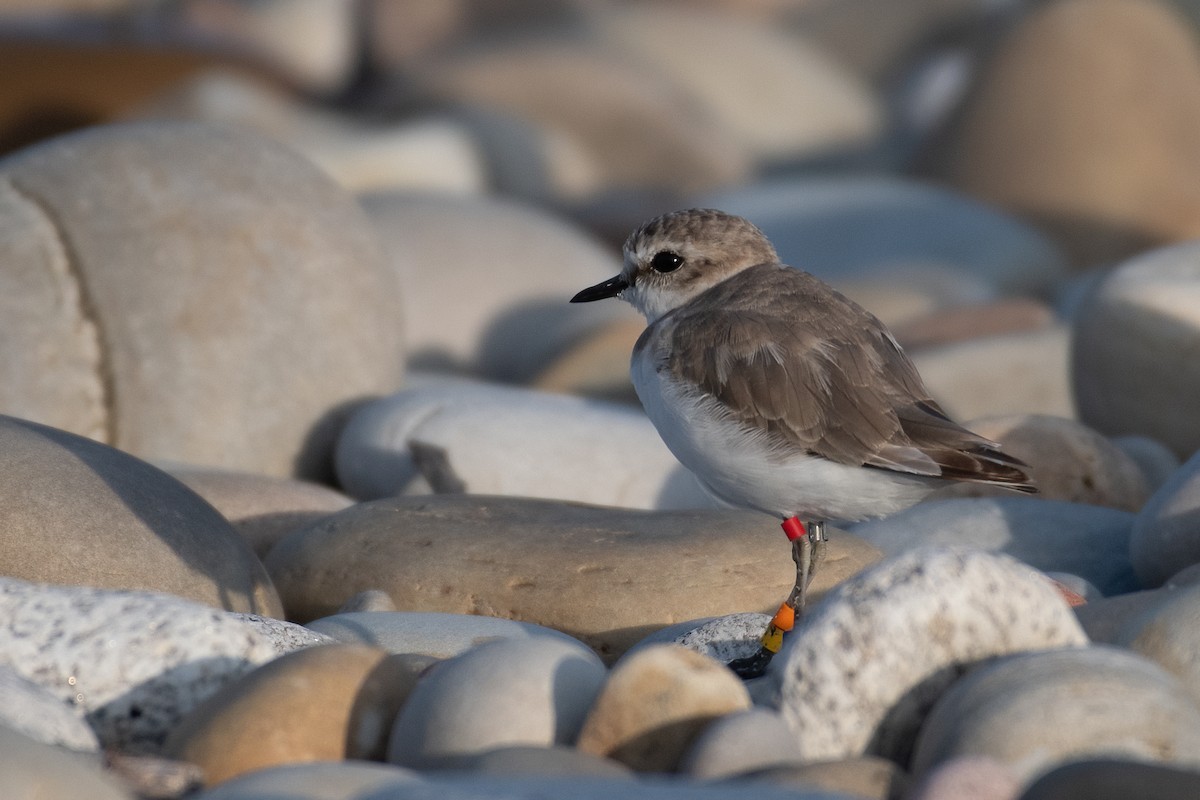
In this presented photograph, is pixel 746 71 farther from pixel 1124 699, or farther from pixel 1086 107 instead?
pixel 1124 699

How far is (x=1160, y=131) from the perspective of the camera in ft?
45.2

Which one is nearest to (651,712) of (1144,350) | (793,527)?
(793,527)

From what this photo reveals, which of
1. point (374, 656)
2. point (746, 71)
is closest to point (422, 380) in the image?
point (374, 656)

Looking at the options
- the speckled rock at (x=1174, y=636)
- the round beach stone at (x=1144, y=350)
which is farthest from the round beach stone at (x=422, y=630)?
the round beach stone at (x=1144, y=350)

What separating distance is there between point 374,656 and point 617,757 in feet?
2.38

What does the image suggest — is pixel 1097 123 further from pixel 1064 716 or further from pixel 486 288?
pixel 1064 716

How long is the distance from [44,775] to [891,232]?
10953mm

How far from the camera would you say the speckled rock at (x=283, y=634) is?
4.48 metres

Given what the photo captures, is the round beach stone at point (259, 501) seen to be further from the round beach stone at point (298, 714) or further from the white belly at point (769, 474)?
the round beach stone at point (298, 714)

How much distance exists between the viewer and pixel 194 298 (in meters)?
7.27

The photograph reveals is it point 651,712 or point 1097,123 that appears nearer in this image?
point 651,712

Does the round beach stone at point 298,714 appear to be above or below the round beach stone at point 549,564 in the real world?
above

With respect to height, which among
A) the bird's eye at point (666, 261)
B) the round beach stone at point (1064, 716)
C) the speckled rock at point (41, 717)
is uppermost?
Result: the bird's eye at point (666, 261)

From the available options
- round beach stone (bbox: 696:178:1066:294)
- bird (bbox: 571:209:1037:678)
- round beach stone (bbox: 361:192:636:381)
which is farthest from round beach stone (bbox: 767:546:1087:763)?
round beach stone (bbox: 696:178:1066:294)
